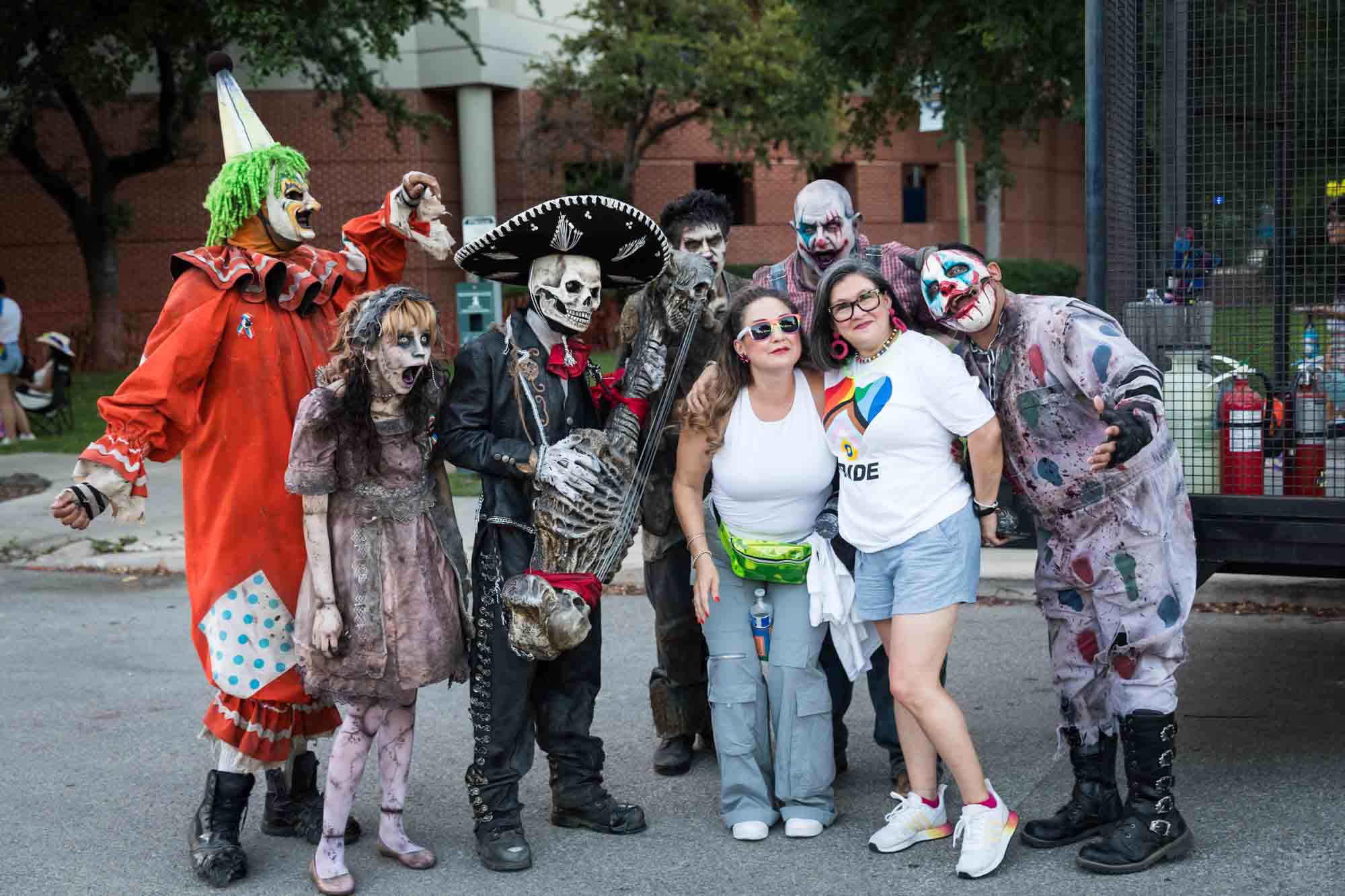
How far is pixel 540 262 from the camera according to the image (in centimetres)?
418

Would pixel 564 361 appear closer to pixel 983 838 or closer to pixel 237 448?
pixel 237 448

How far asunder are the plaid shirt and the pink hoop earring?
1.04 ft

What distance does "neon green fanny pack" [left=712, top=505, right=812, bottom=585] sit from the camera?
4.26m

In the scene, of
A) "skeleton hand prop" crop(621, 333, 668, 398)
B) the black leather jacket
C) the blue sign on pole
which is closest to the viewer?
the black leather jacket

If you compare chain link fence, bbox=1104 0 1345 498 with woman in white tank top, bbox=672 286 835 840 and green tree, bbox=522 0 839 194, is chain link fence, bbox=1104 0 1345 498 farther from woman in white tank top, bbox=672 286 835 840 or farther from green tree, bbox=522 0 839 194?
green tree, bbox=522 0 839 194

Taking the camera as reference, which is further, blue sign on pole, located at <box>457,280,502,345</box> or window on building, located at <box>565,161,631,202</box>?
window on building, located at <box>565,161,631,202</box>

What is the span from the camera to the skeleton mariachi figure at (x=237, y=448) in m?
3.99

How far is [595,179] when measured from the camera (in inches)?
928

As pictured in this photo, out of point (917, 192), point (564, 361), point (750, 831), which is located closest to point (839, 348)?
point (564, 361)

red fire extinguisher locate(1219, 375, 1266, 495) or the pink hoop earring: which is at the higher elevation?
the pink hoop earring

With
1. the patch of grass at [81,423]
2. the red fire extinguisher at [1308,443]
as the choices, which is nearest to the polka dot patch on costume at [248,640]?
the red fire extinguisher at [1308,443]

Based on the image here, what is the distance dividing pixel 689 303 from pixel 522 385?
24.8 inches

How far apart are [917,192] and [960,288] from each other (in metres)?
26.2

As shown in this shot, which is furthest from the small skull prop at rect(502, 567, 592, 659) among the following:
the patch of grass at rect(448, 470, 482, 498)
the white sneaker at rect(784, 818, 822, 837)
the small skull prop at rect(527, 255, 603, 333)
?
the patch of grass at rect(448, 470, 482, 498)
